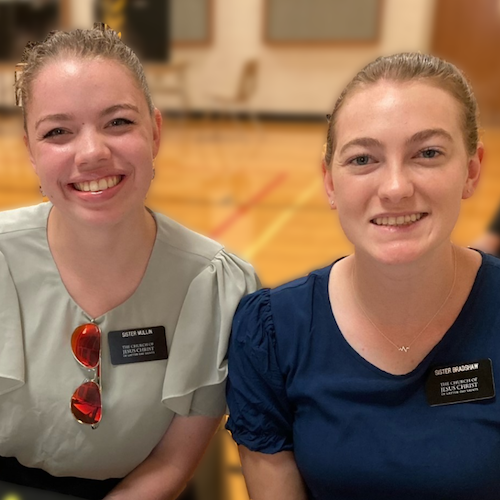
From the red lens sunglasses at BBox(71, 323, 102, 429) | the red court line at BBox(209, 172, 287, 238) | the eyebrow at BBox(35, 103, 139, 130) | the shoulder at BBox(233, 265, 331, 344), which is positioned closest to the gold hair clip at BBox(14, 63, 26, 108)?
the eyebrow at BBox(35, 103, 139, 130)

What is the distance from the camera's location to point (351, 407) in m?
1.35

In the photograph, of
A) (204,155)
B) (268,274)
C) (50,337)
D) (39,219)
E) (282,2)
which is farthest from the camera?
(282,2)

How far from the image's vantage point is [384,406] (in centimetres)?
134

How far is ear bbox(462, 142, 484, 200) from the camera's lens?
1315 mm

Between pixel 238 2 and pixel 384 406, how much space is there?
10930 mm

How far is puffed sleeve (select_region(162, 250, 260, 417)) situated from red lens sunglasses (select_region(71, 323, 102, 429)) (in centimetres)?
16

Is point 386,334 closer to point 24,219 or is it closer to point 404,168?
point 404,168

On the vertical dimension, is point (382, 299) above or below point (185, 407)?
above

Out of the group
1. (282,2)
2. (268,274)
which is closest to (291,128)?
(282,2)

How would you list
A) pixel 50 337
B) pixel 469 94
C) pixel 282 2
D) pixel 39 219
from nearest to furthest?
pixel 469 94, pixel 50 337, pixel 39 219, pixel 282 2

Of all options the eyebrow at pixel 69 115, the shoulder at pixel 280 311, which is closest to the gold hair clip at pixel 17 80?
the eyebrow at pixel 69 115

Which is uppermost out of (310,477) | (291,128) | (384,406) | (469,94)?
(469,94)

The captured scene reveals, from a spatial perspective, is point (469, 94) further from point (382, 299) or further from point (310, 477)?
point (310, 477)

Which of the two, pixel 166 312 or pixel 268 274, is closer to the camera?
pixel 166 312
